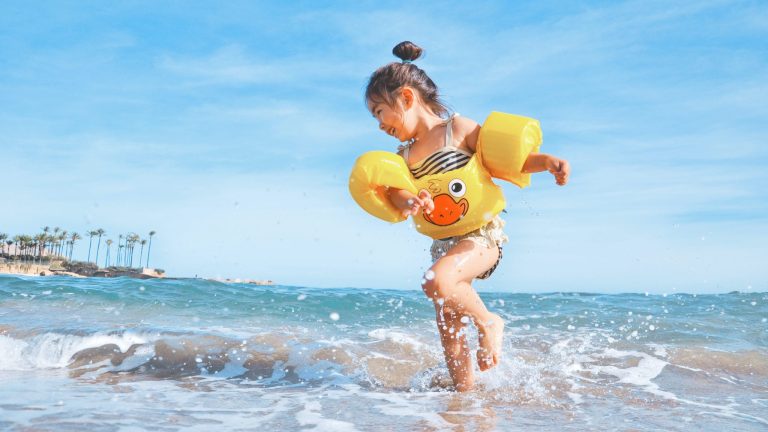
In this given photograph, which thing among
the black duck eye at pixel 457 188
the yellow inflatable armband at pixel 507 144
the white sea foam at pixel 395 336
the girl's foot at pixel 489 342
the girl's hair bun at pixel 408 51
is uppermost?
the girl's hair bun at pixel 408 51

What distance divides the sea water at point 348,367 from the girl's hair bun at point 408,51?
2.17m

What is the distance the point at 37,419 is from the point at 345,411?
1.52 metres

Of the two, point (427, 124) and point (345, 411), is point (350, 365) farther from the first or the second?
point (427, 124)

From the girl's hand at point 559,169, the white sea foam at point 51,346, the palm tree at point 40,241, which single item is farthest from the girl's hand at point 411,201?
the palm tree at point 40,241

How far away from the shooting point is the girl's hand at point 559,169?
3898 mm

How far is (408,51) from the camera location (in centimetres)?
451

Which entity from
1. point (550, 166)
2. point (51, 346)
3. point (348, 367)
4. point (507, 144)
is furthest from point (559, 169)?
point (51, 346)

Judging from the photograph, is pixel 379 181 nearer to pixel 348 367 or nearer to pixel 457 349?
pixel 457 349

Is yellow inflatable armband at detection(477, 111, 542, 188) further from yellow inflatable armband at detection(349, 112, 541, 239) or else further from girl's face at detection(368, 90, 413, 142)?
girl's face at detection(368, 90, 413, 142)

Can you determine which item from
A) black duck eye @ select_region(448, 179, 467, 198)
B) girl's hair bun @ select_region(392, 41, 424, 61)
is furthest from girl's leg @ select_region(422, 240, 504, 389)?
girl's hair bun @ select_region(392, 41, 424, 61)

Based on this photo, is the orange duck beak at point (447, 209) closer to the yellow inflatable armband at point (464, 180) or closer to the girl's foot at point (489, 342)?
the yellow inflatable armband at point (464, 180)

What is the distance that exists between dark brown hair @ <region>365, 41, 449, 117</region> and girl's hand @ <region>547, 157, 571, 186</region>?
2.88ft

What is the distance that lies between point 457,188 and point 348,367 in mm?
2091

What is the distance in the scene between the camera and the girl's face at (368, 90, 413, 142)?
435 centimetres
